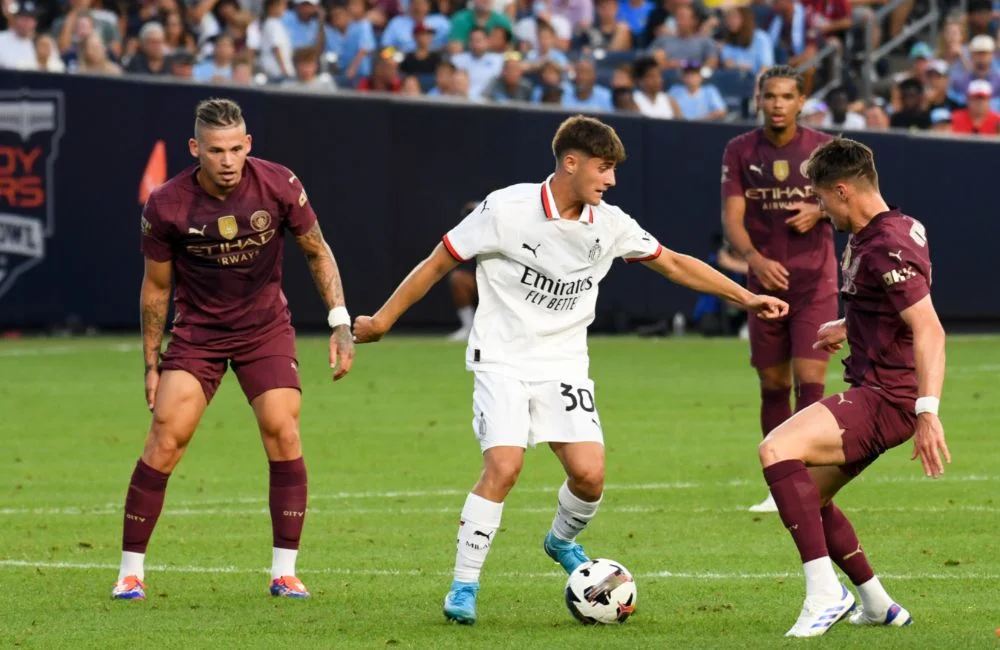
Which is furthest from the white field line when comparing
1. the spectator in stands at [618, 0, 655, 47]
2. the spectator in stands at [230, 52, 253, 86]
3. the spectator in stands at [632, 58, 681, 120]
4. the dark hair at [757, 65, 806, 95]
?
the spectator in stands at [618, 0, 655, 47]

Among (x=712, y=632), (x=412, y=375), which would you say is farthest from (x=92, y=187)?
(x=712, y=632)

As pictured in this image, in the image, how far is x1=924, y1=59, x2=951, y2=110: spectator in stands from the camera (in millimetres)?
24562

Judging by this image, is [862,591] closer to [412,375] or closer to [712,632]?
[712,632]

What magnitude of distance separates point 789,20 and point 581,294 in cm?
1907

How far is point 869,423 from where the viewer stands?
24.6 feet

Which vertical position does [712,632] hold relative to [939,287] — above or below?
above

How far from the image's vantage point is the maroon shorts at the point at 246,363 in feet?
28.6

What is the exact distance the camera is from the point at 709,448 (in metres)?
14.1

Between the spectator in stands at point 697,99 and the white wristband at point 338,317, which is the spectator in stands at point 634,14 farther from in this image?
the white wristband at point 338,317

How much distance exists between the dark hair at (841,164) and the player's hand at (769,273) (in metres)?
3.37

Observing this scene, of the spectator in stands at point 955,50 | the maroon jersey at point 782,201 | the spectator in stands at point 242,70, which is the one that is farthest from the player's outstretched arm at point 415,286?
the spectator in stands at point 955,50

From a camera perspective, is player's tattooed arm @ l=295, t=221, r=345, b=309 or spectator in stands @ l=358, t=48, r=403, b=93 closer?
player's tattooed arm @ l=295, t=221, r=345, b=309

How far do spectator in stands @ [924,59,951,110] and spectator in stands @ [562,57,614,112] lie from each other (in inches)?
160

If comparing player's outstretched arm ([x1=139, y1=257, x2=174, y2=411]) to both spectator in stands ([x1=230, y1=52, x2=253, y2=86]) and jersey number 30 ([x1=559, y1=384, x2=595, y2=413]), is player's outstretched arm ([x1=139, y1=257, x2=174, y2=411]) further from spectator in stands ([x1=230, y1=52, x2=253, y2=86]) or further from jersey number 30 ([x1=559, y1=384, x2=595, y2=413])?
spectator in stands ([x1=230, y1=52, x2=253, y2=86])
